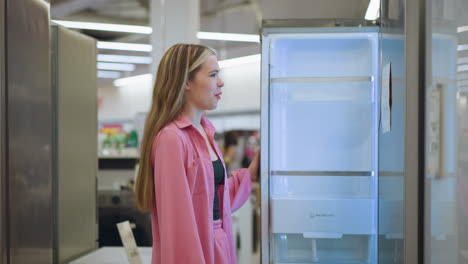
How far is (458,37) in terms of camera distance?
156 centimetres

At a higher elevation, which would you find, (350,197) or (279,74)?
(279,74)

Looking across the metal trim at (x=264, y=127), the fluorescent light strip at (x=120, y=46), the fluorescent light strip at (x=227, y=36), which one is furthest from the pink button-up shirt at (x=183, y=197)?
the fluorescent light strip at (x=120, y=46)

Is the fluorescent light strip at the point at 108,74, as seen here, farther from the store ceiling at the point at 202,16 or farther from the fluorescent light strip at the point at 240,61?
the fluorescent light strip at the point at 240,61

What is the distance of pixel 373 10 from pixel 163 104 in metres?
1.10

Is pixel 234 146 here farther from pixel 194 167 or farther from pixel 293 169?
pixel 194 167

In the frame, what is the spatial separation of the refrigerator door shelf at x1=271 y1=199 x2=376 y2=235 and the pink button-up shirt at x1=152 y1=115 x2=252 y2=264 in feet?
1.35

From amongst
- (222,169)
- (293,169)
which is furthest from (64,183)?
(293,169)

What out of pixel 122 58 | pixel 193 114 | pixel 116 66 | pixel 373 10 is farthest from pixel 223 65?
pixel 193 114

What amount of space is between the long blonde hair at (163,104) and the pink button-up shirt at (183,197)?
4 cm

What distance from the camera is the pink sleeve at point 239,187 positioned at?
276 cm

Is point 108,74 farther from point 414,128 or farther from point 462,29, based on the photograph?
point 462,29

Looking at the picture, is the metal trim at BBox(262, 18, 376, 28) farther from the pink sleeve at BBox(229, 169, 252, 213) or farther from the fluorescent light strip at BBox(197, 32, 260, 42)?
the fluorescent light strip at BBox(197, 32, 260, 42)

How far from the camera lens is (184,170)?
224 cm

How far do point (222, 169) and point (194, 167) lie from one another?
22cm
